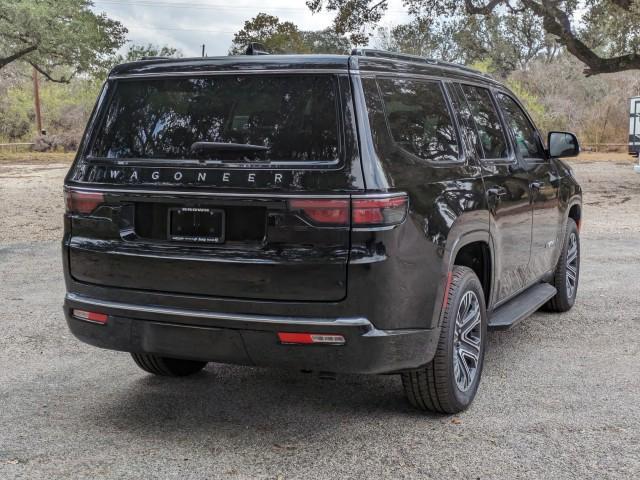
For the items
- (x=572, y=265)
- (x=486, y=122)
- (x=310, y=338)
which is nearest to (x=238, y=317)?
(x=310, y=338)

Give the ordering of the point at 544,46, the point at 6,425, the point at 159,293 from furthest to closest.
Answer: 1. the point at 544,46
2. the point at 6,425
3. the point at 159,293

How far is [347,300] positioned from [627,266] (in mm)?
6330

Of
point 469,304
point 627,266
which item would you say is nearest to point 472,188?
point 469,304

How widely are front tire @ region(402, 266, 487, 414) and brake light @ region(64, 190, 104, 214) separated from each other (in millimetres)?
1807

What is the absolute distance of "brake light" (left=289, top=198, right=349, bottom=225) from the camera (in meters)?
3.45

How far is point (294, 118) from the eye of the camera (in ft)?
11.9

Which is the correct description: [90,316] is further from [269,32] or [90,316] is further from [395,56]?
[269,32]

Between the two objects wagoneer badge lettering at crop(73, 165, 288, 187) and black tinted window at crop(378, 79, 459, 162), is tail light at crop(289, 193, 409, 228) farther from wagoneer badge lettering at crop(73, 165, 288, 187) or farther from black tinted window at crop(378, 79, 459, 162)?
black tinted window at crop(378, 79, 459, 162)

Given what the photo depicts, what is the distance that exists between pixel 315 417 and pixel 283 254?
45.6 inches

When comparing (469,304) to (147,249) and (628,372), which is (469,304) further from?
(147,249)

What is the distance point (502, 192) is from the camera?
480 cm

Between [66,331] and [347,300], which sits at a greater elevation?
[347,300]

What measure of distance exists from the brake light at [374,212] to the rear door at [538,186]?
2.16 metres

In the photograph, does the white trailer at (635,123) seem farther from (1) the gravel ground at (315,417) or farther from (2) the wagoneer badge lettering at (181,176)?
(2) the wagoneer badge lettering at (181,176)
